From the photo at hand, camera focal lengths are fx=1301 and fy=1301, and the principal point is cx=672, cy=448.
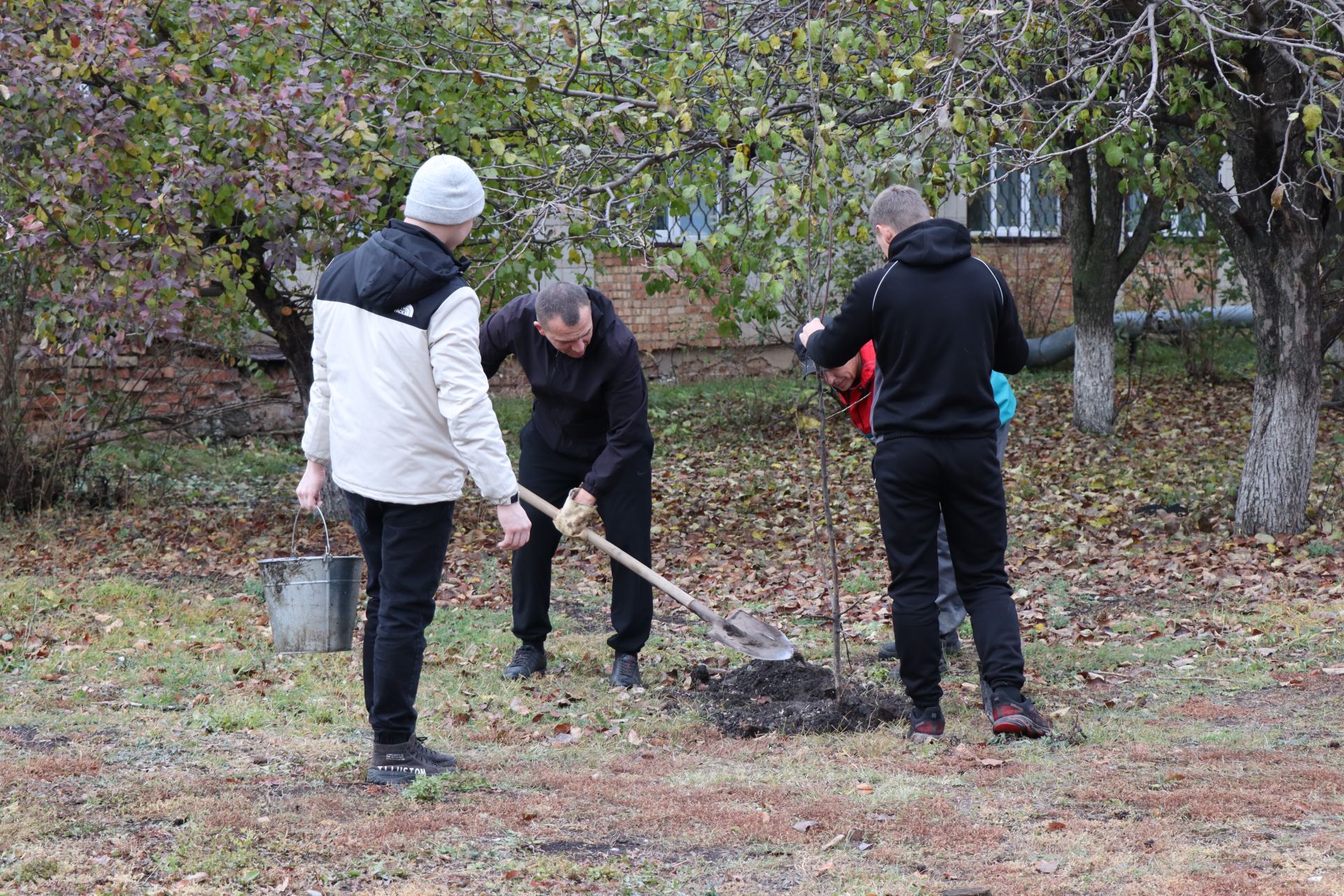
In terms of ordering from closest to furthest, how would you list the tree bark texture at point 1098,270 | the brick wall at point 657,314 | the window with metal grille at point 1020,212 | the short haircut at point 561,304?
the short haircut at point 561,304 → the tree bark texture at point 1098,270 → the brick wall at point 657,314 → the window with metal grille at point 1020,212

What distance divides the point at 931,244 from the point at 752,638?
169cm

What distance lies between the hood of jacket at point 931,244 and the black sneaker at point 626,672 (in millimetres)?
2176

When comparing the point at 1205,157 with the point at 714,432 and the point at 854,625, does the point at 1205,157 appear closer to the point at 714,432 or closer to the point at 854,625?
the point at 854,625

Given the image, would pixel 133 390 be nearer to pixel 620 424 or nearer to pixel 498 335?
pixel 498 335

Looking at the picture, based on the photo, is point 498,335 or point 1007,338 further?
point 498,335

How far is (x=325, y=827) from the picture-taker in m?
3.67

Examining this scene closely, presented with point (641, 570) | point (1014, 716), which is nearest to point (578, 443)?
point (641, 570)

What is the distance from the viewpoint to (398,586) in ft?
13.2

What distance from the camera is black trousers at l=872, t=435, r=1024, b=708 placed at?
4.53 meters

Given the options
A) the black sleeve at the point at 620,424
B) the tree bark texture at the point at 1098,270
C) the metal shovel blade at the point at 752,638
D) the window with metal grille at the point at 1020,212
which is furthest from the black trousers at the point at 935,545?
the window with metal grille at the point at 1020,212

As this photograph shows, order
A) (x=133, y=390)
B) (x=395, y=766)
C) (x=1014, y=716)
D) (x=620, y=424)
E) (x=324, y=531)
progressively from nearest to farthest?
(x=395, y=766) < (x=1014, y=716) < (x=620, y=424) < (x=324, y=531) < (x=133, y=390)

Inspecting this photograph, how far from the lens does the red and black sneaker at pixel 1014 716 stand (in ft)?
15.1

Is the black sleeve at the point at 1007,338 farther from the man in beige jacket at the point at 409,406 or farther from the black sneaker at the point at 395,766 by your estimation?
the black sneaker at the point at 395,766

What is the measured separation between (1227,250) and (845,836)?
1254 centimetres
